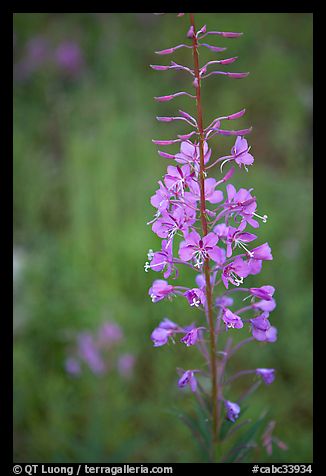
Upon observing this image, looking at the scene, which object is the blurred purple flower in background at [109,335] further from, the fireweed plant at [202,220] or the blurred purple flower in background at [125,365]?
the fireweed plant at [202,220]

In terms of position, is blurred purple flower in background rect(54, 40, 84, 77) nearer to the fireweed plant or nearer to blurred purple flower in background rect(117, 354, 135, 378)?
blurred purple flower in background rect(117, 354, 135, 378)

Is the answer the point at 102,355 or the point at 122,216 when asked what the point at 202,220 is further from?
the point at 122,216

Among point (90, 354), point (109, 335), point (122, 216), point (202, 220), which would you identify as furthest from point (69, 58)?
point (202, 220)

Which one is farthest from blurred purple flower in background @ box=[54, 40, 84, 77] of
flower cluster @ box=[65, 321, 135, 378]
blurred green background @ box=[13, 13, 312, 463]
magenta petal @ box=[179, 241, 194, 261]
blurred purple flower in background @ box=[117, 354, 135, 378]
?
magenta petal @ box=[179, 241, 194, 261]

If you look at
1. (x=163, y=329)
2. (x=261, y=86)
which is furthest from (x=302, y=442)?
(x=261, y=86)

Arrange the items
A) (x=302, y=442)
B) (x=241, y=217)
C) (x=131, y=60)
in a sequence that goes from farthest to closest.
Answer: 1. (x=131, y=60)
2. (x=302, y=442)
3. (x=241, y=217)

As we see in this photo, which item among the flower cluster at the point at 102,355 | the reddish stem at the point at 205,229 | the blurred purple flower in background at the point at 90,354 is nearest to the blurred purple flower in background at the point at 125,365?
the flower cluster at the point at 102,355
